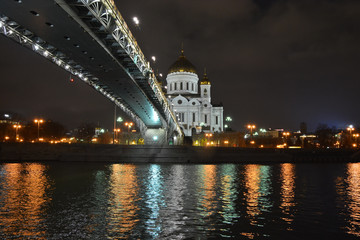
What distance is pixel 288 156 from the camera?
182 feet

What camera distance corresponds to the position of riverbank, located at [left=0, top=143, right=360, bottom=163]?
46219mm

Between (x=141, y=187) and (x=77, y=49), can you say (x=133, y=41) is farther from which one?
(x=141, y=187)

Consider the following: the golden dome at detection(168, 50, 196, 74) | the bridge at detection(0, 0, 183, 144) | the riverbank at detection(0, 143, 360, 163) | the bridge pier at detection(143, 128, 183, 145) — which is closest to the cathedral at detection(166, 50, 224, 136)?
the golden dome at detection(168, 50, 196, 74)

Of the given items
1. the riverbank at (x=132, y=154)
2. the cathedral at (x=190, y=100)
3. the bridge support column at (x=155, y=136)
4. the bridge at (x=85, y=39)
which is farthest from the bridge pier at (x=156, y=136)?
the cathedral at (x=190, y=100)

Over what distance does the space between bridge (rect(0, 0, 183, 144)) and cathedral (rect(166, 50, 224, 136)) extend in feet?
209

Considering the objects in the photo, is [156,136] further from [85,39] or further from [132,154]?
[85,39]

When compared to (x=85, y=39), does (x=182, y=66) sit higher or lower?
higher

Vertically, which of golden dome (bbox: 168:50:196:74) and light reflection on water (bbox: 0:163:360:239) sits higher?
golden dome (bbox: 168:50:196:74)

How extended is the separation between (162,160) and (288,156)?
20.6 metres

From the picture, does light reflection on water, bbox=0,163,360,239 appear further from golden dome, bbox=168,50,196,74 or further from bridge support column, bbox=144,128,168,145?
golden dome, bbox=168,50,196,74

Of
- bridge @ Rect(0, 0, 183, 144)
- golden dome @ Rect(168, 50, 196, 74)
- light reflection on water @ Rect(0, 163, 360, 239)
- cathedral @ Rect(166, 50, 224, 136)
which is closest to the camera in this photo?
light reflection on water @ Rect(0, 163, 360, 239)

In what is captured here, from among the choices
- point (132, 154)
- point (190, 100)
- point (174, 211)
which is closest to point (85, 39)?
point (174, 211)

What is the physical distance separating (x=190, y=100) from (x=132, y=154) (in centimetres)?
5814

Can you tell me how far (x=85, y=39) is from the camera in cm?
2175
